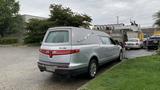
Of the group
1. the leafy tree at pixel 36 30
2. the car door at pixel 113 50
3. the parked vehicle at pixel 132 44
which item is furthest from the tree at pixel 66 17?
the car door at pixel 113 50

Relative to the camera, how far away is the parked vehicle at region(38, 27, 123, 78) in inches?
299

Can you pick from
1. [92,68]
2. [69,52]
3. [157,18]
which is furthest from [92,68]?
[157,18]

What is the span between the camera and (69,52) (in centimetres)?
757

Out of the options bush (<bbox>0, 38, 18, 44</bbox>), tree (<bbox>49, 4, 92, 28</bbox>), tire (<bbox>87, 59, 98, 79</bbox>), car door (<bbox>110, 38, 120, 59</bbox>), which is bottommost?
tire (<bbox>87, 59, 98, 79</bbox>)

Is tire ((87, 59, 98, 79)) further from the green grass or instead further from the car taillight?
the car taillight

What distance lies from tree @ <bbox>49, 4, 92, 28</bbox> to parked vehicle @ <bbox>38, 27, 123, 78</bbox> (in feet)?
78.7

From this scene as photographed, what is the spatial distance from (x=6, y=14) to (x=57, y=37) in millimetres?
39069

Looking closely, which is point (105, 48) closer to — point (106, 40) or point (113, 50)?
point (106, 40)

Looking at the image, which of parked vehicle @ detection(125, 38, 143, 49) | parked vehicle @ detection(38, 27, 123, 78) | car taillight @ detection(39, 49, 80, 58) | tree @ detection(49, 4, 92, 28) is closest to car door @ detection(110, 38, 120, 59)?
parked vehicle @ detection(38, 27, 123, 78)

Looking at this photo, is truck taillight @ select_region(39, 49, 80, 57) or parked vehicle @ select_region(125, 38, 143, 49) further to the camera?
parked vehicle @ select_region(125, 38, 143, 49)

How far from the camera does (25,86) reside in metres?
7.55

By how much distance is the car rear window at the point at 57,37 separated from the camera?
7918mm

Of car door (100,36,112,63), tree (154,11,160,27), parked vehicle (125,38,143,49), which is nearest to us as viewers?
car door (100,36,112,63)

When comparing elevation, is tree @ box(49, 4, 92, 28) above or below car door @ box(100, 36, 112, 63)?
above
